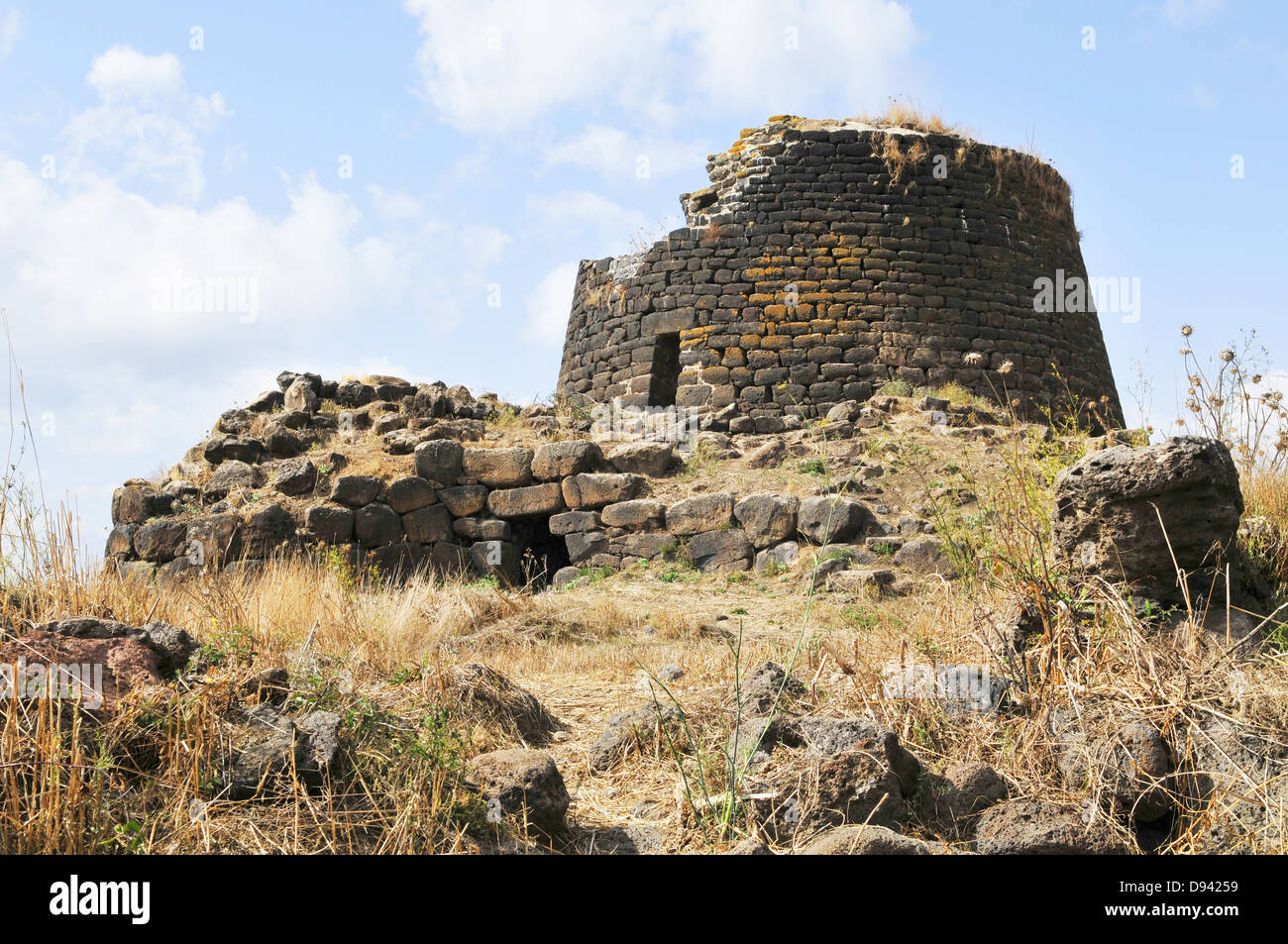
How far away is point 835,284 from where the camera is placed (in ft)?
36.5

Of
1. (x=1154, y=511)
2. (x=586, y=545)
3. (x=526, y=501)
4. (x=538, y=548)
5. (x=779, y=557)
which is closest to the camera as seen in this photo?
(x=1154, y=511)

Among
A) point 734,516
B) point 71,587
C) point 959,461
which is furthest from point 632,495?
point 71,587

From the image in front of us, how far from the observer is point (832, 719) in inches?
127

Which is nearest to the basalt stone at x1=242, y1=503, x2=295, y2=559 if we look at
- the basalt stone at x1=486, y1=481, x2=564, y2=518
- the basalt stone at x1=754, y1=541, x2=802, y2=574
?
the basalt stone at x1=486, y1=481, x2=564, y2=518

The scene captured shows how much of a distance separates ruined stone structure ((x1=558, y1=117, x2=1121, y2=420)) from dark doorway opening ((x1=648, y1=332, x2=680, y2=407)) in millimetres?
22

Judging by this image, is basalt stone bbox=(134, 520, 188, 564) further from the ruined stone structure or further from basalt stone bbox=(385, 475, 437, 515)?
the ruined stone structure

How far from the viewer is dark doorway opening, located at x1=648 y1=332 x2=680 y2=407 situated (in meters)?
11.5

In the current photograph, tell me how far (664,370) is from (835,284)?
7.16 feet

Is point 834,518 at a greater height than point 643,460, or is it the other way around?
point 643,460

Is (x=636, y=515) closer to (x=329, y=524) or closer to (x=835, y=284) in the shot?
(x=329, y=524)

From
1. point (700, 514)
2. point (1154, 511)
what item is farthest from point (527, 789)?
point (700, 514)

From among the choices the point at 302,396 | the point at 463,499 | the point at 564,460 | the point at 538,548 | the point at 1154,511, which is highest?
the point at 302,396

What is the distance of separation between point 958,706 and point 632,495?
5697mm
